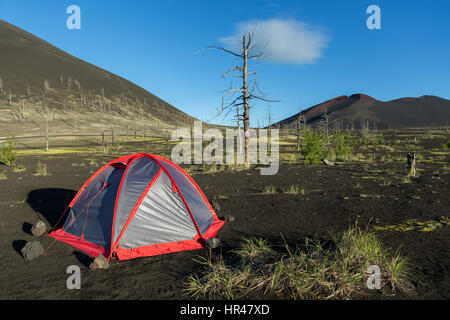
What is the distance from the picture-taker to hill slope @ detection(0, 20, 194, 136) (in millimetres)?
86744

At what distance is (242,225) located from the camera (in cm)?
741

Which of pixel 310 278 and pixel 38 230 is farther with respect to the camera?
pixel 38 230

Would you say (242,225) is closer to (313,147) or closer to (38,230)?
(38,230)

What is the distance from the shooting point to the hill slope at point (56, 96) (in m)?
86.7

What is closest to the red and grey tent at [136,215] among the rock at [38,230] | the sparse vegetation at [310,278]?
the rock at [38,230]

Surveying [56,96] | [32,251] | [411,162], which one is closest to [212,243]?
[32,251]

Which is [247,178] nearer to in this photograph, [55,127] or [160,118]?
[55,127]

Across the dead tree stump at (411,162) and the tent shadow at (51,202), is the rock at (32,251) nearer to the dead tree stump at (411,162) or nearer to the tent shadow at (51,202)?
the tent shadow at (51,202)

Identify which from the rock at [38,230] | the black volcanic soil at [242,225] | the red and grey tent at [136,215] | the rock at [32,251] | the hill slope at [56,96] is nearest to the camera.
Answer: the black volcanic soil at [242,225]

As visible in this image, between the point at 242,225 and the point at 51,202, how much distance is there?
7956 mm

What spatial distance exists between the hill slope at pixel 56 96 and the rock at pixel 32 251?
8539cm

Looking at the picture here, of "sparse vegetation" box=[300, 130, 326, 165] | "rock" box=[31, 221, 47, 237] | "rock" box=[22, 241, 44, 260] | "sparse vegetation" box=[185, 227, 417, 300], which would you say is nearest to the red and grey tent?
"rock" box=[31, 221, 47, 237]

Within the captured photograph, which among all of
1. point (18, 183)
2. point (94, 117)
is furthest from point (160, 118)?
point (18, 183)

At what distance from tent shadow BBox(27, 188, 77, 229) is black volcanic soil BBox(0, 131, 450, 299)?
35 mm
